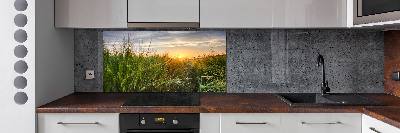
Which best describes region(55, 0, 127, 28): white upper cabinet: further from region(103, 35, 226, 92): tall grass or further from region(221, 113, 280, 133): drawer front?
region(221, 113, 280, 133): drawer front

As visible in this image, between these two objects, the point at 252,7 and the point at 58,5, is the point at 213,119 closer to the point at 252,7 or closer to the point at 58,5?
the point at 252,7

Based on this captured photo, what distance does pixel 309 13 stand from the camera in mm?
2506

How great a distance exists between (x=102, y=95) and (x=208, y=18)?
3.33ft

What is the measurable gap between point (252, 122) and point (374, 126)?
0.67 metres

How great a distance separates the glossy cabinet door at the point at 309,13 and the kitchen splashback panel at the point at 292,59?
39 centimetres

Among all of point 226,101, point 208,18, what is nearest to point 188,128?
point 226,101

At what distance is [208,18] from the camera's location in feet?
8.20

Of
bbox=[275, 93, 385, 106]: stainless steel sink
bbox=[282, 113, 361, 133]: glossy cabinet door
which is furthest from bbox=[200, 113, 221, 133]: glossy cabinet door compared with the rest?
bbox=[275, 93, 385, 106]: stainless steel sink

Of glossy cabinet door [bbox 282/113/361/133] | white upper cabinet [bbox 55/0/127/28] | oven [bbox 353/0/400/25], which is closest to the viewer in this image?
oven [bbox 353/0/400/25]
